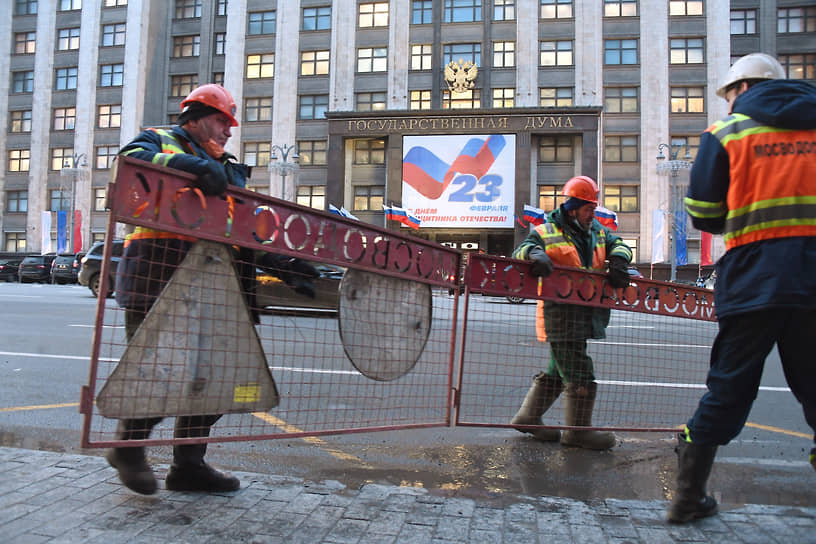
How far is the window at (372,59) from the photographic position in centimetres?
3831

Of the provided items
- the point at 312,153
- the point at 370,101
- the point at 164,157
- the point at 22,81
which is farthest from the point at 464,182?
the point at 22,81

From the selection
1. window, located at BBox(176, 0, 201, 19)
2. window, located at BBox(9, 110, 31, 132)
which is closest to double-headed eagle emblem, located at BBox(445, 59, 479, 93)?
window, located at BBox(176, 0, 201, 19)

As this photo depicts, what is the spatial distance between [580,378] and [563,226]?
1.14 metres

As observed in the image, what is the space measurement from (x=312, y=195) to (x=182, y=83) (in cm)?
1366

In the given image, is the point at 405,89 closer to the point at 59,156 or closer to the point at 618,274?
the point at 59,156

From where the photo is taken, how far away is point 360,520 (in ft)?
8.58

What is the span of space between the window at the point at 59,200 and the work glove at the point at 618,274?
151ft

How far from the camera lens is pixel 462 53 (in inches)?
1480

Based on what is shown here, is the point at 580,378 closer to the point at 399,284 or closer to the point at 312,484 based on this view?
the point at 399,284

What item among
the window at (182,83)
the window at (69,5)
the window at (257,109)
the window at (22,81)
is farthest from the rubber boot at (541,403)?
the window at (22,81)

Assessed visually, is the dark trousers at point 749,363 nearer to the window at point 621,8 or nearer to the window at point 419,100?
the window at point 419,100

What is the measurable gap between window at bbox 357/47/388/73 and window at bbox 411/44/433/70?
5.88 feet

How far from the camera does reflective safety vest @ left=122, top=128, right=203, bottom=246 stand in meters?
2.72

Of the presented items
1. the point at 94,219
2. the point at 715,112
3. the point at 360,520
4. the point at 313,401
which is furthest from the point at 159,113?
the point at 360,520
